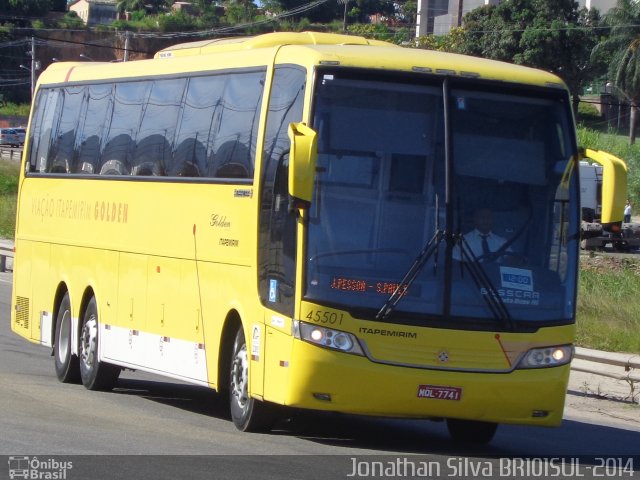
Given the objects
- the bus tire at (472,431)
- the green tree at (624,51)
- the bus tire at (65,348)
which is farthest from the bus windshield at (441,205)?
the green tree at (624,51)

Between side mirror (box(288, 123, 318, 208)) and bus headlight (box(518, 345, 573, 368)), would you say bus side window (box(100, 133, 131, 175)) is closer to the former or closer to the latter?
side mirror (box(288, 123, 318, 208))

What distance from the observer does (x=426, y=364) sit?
9445 mm

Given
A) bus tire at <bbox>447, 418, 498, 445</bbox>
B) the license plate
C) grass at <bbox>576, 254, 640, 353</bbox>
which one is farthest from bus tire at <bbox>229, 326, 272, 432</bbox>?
grass at <bbox>576, 254, 640, 353</bbox>

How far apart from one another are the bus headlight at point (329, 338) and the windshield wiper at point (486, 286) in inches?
45.1

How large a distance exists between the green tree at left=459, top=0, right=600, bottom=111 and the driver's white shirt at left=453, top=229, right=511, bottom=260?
60.2 meters

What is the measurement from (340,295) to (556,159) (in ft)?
7.63

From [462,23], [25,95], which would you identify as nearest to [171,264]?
[462,23]

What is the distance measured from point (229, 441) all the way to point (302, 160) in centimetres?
255

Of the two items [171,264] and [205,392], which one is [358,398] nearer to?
[171,264]

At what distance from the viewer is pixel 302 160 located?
8984 mm

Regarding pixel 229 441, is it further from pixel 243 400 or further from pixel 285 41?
pixel 285 41

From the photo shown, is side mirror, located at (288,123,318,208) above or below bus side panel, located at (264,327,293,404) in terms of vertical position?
above

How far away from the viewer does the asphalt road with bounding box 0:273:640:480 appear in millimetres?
8680

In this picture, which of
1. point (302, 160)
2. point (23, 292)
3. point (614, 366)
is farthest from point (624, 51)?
point (302, 160)
